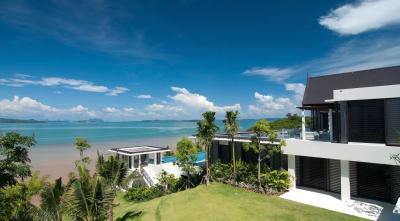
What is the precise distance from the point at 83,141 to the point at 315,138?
945 inches

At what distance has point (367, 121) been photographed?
1479 cm

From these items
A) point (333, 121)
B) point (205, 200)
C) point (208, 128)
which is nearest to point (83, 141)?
point (208, 128)

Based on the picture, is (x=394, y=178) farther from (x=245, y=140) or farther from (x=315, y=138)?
(x=245, y=140)

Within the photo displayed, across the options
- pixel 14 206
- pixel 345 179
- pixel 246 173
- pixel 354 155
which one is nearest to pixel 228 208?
pixel 246 173

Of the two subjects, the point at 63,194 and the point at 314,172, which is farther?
the point at 314,172

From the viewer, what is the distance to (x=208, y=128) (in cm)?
1952

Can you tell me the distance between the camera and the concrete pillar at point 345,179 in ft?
49.9

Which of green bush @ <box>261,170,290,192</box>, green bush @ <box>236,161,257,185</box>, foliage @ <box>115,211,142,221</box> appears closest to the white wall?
green bush @ <box>261,170,290,192</box>

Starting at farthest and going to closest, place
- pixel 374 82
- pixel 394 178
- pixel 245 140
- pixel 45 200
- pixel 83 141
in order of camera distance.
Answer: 1. pixel 83 141
2. pixel 245 140
3. pixel 374 82
4. pixel 394 178
5. pixel 45 200

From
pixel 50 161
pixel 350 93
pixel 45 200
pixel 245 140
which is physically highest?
pixel 350 93

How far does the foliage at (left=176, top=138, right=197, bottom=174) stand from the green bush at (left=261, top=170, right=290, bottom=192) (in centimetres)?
612

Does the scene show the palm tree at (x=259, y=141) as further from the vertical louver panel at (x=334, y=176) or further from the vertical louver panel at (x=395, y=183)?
the vertical louver panel at (x=395, y=183)

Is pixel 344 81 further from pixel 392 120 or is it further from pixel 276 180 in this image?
pixel 276 180

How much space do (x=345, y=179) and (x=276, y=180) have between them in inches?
154
